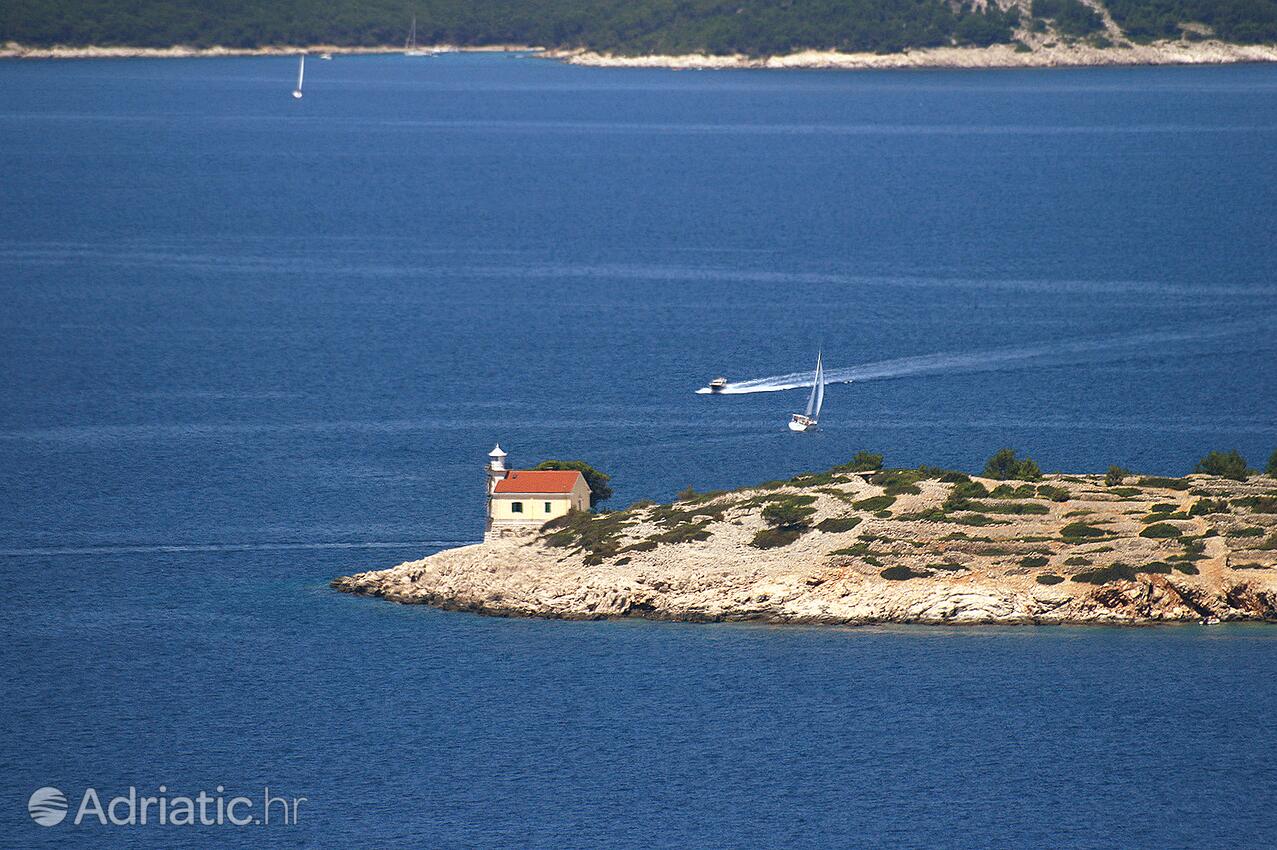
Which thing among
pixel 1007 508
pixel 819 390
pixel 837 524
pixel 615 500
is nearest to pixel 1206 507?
pixel 1007 508

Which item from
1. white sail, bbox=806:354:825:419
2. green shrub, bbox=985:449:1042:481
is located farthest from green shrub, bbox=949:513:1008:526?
white sail, bbox=806:354:825:419

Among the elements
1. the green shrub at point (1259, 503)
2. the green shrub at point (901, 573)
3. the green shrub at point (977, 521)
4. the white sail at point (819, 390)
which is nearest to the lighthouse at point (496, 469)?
the green shrub at point (901, 573)

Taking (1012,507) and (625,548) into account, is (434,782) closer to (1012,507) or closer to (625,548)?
(625,548)

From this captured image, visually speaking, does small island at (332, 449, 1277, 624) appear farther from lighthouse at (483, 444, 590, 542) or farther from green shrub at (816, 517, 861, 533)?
lighthouse at (483, 444, 590, 542)

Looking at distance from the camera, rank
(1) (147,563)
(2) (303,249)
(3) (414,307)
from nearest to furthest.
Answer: (1) (147,563), (3) (414,307), (2) (303,249)

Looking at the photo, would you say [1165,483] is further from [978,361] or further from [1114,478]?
[978,361]

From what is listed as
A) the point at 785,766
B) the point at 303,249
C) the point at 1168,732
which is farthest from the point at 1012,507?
the point at 303,249
